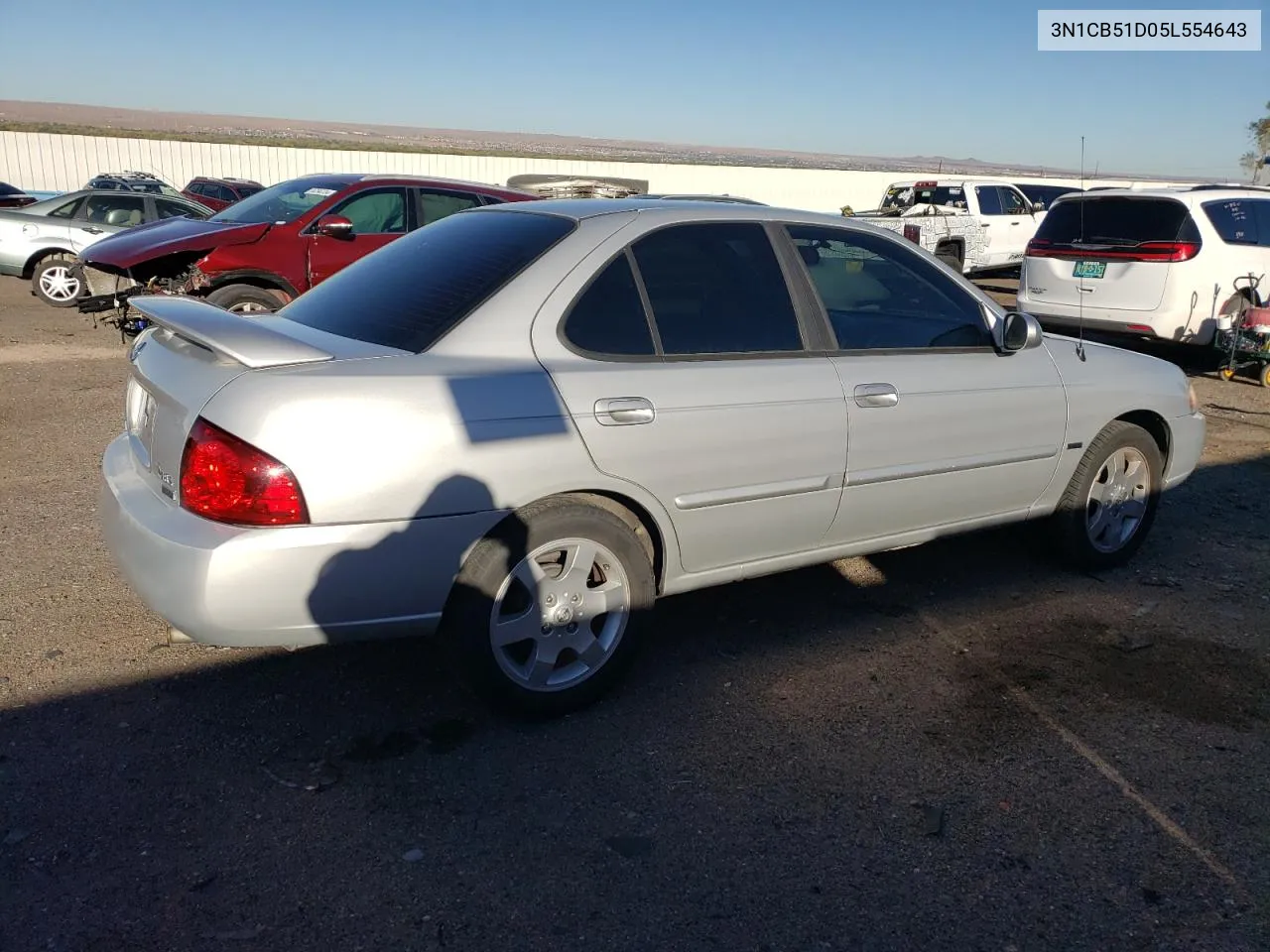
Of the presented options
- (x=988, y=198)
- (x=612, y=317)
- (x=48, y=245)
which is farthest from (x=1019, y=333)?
(x=988, y=198)

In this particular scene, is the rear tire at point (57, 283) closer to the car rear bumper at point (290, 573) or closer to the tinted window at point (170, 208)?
the tinted window at point (170, 208)

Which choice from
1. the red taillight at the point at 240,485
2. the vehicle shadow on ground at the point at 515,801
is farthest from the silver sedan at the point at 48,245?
the red taillight at the point at 240,485

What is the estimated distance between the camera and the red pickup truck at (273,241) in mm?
9148

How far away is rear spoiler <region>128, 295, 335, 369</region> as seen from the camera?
10.2ft

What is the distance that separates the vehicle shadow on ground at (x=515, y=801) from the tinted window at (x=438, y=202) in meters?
6.92

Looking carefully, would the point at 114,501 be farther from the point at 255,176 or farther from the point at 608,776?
the point at 255,176

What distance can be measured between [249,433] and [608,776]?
57.5 inches

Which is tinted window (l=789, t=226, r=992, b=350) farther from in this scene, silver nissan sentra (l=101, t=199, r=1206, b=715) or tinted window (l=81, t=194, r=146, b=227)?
tinted window (l=81, t=194, r=146, b=227)

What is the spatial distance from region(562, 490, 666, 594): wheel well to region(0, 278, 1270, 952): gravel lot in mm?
493

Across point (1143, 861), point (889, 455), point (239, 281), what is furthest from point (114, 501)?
point (239, 281)

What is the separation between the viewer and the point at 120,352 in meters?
10.5

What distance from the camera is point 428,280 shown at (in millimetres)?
3721

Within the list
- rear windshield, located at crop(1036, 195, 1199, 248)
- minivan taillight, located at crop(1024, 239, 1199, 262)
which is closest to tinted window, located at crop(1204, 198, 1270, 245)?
rear windshield, located at crop(1036, 195, 1199, 248)

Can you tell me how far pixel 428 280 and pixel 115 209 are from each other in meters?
13.0
